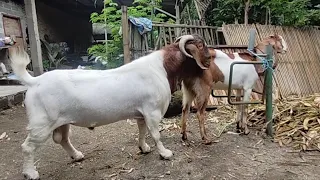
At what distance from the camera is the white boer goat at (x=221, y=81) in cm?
357

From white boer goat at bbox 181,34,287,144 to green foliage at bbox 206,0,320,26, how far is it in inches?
123

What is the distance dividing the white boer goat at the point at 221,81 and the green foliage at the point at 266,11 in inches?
123

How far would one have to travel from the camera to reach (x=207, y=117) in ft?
16.1

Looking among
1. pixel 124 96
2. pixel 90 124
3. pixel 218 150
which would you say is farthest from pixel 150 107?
pixel 218 150

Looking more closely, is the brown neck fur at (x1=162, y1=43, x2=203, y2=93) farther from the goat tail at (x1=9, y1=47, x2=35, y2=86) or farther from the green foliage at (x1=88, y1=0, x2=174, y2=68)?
the green foliage at (x1=88, y1=0, x2=174, y2=68)

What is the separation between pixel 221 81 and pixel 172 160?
1.37 metres

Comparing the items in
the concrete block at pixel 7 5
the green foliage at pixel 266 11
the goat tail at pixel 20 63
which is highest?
the concrete block at pixel 7 5

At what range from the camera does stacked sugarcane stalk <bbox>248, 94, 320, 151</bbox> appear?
3.62 metres

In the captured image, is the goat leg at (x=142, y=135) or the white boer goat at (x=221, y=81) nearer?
the goat leg at (x=142, y=135)

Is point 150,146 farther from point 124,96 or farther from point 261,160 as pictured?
point 261,160

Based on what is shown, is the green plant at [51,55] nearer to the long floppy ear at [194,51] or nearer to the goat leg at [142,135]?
the goat leg at [142,135]

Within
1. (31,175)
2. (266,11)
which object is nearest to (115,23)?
(266,11)

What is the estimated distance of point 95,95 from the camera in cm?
273

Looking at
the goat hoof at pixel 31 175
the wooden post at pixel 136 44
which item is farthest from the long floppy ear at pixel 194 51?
the wooden post at pixel 136 44
